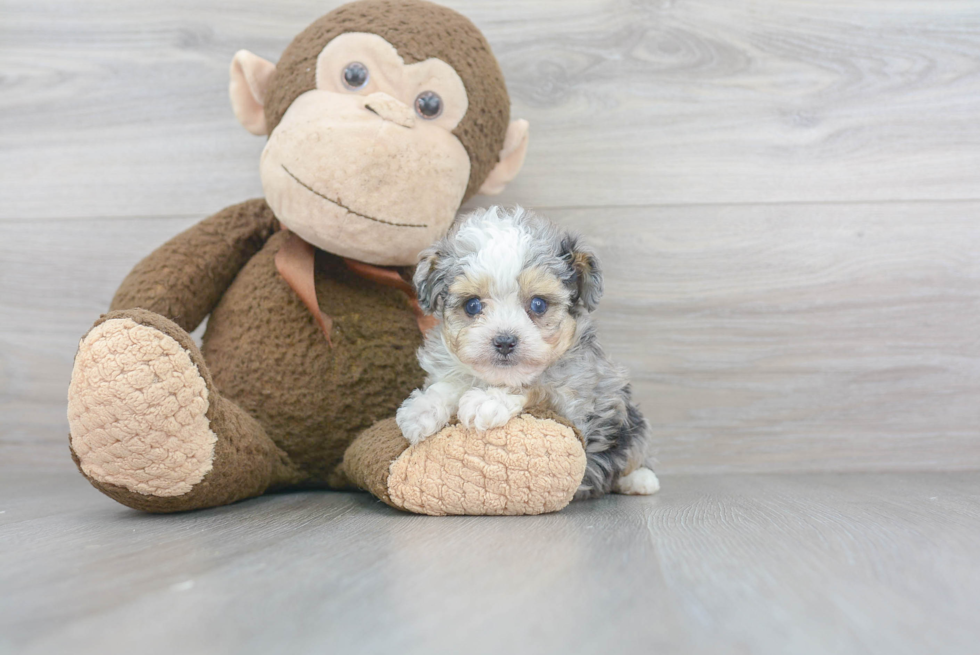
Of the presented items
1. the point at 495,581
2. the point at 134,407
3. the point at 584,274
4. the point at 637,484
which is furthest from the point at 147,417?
the point at 637,484

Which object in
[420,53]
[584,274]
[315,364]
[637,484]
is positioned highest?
[420,53]

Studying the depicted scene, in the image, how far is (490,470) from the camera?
1.08 m

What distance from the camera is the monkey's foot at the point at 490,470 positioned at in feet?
3.56

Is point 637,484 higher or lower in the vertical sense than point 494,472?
lower

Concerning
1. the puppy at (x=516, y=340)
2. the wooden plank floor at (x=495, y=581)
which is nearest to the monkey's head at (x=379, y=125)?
the puppy at (x=516, y=340)

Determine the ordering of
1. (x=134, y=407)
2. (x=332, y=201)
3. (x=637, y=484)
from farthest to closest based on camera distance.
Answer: (x=637, y=484) → (x=332, y=201) → (x=134, y=407)

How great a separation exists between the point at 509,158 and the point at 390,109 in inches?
13.2

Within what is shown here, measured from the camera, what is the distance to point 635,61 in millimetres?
1753

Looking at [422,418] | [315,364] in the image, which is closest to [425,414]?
[422,418]

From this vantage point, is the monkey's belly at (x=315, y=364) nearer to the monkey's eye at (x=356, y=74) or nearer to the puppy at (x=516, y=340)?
the puppy at (x=516, y=340)

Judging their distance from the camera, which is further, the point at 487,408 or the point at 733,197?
the point at 733,197

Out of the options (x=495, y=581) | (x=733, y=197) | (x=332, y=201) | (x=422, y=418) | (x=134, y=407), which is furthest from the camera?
(x=733, y=197)

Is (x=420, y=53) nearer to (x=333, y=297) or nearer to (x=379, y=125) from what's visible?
(x=379, y=125)

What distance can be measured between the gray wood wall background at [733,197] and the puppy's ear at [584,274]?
0.54 meters
